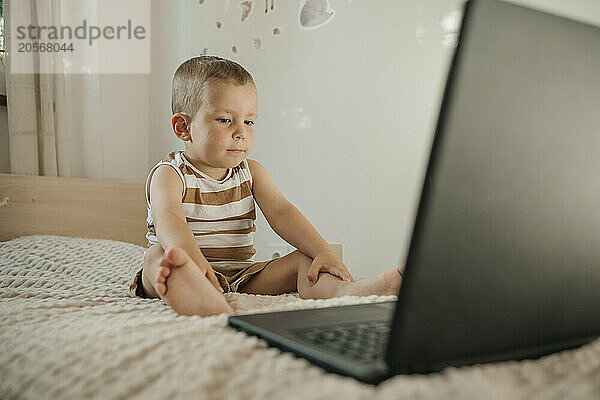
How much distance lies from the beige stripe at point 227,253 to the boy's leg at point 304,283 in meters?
0.10

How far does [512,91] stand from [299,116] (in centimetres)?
172

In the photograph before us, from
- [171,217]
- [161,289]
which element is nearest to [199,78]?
[171,217]

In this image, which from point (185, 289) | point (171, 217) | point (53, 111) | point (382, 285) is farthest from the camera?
point (53, 111)

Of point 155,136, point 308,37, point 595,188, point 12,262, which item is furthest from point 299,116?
point 595,188

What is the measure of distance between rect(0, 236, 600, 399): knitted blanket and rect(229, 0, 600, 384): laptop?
0.7 inches

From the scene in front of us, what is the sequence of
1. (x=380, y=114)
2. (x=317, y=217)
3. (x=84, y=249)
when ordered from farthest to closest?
(x=317, y=217) < (x=380, y=114) < (x=84, y=249)

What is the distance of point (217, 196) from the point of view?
123 cm

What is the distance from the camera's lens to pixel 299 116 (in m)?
2.07

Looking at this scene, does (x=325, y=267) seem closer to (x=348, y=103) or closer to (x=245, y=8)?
(x=348, y=103)

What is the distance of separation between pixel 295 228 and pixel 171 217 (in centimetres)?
30

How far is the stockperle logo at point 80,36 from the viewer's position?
6.31 ft

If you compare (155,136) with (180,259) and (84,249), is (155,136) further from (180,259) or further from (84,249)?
(180,259)

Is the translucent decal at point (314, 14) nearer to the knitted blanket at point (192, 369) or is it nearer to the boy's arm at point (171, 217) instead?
the boy's arm at point (171, 217)

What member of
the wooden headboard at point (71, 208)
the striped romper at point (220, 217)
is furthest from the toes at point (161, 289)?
the wooden headboard at point (71, 208)
